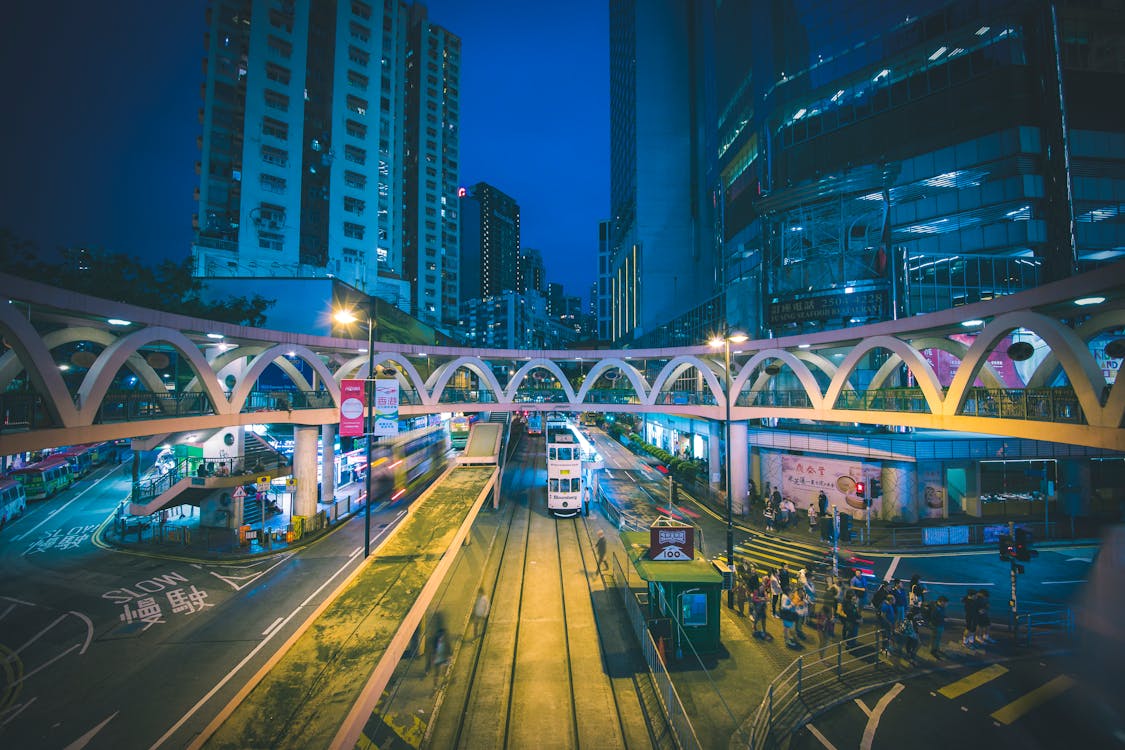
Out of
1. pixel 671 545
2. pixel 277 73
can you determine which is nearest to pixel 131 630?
pixel 671 545

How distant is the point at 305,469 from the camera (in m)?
23.0

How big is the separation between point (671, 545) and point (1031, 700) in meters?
8.16

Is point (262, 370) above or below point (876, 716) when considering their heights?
above

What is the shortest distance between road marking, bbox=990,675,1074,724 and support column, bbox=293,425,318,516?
25.6m

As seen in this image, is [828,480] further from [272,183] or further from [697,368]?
[272,183]

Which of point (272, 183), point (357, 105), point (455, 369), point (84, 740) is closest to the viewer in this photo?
point (84, 740)

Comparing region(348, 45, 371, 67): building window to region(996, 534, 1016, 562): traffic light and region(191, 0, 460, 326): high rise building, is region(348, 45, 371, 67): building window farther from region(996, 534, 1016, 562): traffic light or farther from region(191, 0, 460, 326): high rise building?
region(996, 534, 1016, 562): traffic light

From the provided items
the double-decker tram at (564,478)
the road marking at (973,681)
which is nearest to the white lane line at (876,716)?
the road marking at (973,681)

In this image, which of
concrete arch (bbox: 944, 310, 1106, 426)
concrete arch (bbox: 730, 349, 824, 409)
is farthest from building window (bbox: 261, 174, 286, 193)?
concrete arch (bbox: 944, 310, 1106, 426)

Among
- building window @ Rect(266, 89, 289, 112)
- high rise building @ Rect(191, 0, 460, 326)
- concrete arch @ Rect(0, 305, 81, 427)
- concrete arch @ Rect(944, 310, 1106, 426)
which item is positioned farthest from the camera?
building window @ Rect(266, 89, 289, 112)

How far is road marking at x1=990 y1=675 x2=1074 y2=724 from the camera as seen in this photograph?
9367 millimetres

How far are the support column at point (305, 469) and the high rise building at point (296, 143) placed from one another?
656 inches

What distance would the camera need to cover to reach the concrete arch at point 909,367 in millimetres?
16797

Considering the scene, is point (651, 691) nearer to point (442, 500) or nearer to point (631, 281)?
point (442, 500)
